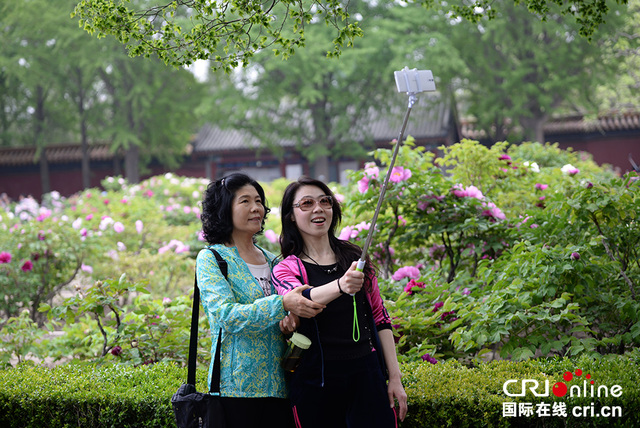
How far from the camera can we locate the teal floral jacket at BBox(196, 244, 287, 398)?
193 centimetres

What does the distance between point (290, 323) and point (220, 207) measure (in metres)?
0.48

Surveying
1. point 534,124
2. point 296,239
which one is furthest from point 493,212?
point 534,124

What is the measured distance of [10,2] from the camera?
19719mm

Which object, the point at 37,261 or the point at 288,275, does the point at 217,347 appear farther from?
the point at 37,261

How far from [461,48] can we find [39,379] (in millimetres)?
17458

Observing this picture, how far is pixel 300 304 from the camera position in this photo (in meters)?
1.83

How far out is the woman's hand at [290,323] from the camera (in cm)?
192

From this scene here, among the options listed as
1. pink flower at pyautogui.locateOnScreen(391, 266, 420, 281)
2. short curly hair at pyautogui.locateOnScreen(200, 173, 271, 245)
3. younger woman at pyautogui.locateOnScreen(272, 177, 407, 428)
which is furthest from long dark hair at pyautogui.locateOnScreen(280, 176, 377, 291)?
pink flower at pyautogui.locateOnScreen(391, 266, 420, 281)

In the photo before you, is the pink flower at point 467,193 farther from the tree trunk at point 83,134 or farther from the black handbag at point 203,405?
the tree trunk at point 83,134

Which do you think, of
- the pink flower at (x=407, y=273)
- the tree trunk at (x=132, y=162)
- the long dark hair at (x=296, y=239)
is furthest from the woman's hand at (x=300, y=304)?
the tree trunk at (x=132, y=162)
